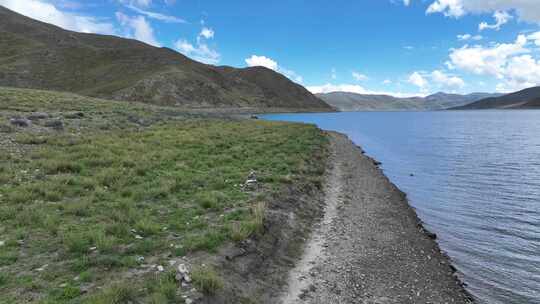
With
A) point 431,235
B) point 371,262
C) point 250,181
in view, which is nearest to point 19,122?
point 250,181

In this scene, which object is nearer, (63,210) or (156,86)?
(63,210)

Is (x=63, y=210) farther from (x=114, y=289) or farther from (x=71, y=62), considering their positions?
(x=71, y=62)

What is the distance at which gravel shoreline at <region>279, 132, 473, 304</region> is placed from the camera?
29.0 ft

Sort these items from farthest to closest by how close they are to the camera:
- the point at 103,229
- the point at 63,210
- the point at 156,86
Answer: the point at 156,86, the point at 63,210, the point at 103,229

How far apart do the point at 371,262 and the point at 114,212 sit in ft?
29.5

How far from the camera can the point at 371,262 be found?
10.8 m

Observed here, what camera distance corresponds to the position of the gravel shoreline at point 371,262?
884cm

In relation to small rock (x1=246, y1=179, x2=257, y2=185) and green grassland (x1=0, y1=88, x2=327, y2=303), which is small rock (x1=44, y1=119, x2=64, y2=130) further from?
small rock (x1=246, y1=179, x2=257, y2=185)

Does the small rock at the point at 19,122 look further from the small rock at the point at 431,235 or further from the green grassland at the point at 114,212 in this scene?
the small rock at the point at 431,235

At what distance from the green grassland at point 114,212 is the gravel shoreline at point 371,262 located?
2.46m

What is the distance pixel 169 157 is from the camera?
63.4ft

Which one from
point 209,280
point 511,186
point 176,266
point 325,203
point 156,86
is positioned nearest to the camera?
point 209,280

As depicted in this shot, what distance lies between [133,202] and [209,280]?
19.2ft

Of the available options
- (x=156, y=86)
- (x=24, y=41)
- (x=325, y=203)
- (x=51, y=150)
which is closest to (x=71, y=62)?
(x=24, y=41)
